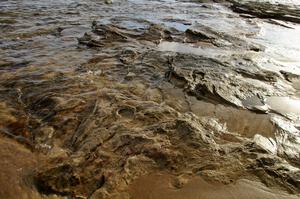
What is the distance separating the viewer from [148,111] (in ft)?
12.5

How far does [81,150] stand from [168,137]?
86 cm

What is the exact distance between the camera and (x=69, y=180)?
2.67 meters

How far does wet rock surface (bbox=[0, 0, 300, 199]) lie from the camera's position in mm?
2768

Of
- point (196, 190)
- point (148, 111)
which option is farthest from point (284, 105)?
point (196, 190)

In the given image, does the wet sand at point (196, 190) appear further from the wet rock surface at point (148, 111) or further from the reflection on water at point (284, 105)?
the reflection on water at point (284, 105)

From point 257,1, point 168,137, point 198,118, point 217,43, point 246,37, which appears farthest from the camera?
point 257,1

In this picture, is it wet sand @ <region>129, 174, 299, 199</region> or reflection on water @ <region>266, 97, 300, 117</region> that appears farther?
reflection on water @ <region>266, 97, 300, 117</region>

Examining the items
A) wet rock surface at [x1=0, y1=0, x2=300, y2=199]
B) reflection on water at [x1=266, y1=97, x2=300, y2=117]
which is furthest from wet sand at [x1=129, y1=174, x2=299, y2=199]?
reflection on water at [x1=266, y1=97, x2=300, y2=117]

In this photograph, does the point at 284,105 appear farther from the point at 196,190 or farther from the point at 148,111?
the point at 196,190

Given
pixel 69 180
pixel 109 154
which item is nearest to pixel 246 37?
pixel 109 154

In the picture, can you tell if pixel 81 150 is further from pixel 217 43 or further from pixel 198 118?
pixel 217 43

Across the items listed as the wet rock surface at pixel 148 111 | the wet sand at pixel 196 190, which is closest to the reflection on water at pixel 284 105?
the wet rock surface at pixel 148 111

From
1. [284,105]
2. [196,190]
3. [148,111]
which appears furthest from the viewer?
[284,105]

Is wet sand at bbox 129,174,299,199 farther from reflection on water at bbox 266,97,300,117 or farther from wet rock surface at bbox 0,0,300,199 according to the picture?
reflection on water at bbox 266,97,300,117
